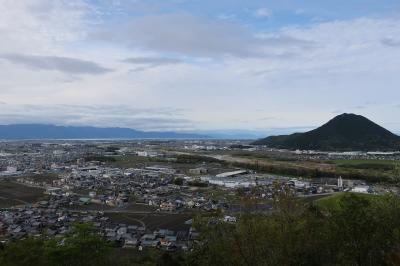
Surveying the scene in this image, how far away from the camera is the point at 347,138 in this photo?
Result: 411 feet

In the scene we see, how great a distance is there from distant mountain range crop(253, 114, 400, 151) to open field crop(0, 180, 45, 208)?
3243 inches

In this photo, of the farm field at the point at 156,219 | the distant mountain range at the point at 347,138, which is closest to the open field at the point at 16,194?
the farm field at the point at 156,219

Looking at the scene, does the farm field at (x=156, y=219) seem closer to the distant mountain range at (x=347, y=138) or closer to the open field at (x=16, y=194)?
the open field at (x=16, y=194)

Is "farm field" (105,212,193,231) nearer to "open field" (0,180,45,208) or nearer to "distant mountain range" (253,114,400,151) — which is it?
"open field" (0,180,45,208)

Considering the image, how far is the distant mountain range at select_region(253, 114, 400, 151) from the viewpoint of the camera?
119000mm

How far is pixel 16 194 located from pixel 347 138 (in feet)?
322

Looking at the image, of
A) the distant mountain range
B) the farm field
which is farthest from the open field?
the distant mountain range

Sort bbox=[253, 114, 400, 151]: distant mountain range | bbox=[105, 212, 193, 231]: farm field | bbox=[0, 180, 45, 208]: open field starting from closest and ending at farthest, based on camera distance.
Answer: bbox=[105, 212, 193, 231]: farm field < bbox=[0, 180, 45, 208]: open field < bbox=[253, 114, 400, 151]: distant mountain range

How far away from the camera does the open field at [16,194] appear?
4394 centimetres

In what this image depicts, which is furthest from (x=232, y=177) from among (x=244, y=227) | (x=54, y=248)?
(x=244, y=227)

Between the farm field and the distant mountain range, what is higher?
the distant mountain range

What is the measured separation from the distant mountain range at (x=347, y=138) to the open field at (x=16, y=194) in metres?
82.4

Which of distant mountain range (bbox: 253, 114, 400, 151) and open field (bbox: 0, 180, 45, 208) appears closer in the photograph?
open field (bbox: 0, 180, 45, 208)

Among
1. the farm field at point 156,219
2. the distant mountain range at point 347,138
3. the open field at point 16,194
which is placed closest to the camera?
the farm field at point 156,219
